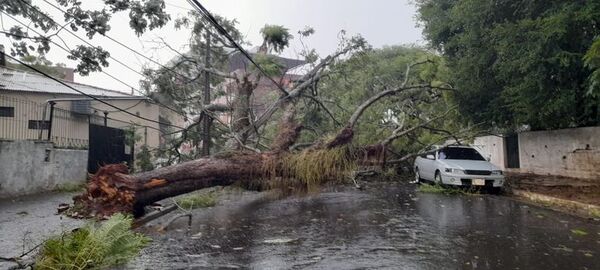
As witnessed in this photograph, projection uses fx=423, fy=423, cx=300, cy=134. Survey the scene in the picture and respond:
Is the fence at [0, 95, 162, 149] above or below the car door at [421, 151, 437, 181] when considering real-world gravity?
above

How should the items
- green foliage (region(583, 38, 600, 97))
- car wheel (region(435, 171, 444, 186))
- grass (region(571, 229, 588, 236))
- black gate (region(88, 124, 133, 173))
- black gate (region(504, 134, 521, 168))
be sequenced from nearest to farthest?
1. grass (region(571, 229, 588, 236))
2. green foliage (region(583, 38, 600, 97))
3. car wheel (region(435, 171, 444, 186))
4. black gate (region(88, 124, 133, 173))
5. black gate (region(504, 134, 521, 168))

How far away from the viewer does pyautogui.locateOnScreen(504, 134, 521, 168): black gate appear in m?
15.8

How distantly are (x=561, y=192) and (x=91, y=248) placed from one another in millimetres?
10907

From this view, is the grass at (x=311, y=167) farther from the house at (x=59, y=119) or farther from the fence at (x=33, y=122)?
the fence at (x=33, y=122)

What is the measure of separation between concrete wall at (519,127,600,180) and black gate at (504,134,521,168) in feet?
1.32

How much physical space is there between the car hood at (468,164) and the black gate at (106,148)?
38.4ft

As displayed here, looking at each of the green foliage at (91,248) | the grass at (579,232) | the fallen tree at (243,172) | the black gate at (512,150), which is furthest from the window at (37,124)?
the black gate at (512,150)

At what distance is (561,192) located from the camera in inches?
427

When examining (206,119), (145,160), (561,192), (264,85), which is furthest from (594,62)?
(145,160)

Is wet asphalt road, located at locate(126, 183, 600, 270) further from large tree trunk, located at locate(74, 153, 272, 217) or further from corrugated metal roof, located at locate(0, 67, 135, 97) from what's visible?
corrugated metal roof, located at locate(0, 67, 135, 97)

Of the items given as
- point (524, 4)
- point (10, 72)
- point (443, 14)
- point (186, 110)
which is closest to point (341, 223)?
point (524, 4)

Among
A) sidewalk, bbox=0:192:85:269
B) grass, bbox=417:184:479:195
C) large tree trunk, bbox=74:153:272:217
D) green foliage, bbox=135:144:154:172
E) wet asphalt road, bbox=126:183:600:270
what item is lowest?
wet asphalt road, bbox=126:183:600:270

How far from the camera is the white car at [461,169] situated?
12.2 m

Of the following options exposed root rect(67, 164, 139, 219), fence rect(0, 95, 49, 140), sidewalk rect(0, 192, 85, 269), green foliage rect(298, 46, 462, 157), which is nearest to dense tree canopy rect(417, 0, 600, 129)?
green foliage rect(298, 46, 462, 157)
